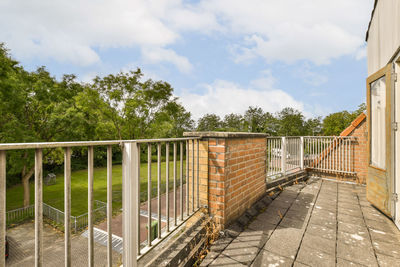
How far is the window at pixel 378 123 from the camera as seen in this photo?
3.08m

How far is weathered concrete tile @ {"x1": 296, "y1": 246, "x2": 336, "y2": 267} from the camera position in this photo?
176 centimetres

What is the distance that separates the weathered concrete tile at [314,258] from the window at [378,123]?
88.6 inches

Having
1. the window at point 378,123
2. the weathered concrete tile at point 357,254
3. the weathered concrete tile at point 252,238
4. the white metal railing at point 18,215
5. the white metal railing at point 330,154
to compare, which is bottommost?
the white metal railing at point 18,215

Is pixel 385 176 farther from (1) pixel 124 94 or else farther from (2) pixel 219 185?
(1) pixel 124 94

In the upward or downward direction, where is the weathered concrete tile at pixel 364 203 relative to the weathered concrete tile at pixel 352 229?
downward

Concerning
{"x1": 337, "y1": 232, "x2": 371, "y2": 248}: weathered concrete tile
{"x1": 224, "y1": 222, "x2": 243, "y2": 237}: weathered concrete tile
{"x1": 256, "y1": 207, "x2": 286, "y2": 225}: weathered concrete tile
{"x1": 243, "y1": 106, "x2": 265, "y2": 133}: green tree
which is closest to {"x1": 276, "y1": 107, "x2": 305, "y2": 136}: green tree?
{"x1": 243, "y1": 106, "x2": 265, "y2": 133}: green tree

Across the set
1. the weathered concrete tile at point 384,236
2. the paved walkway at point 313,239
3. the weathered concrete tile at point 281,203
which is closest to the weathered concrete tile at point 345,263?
the paved walkway at point 313,239

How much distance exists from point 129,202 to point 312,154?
641 cm

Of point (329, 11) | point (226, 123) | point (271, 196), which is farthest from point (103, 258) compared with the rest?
point (226, 123)

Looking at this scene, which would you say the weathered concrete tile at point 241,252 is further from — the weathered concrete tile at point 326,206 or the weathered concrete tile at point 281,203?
the weathered concrete tile at point 326,206

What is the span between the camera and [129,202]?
50.3 inches

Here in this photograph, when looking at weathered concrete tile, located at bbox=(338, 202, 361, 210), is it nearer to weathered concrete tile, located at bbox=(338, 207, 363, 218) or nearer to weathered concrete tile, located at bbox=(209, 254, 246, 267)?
weathered concrete tile, located at bbox=(338, 207, 363, 218)

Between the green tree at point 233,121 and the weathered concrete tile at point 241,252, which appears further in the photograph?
the green tree at point 233,121

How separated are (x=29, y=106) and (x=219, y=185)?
17.2 meters
